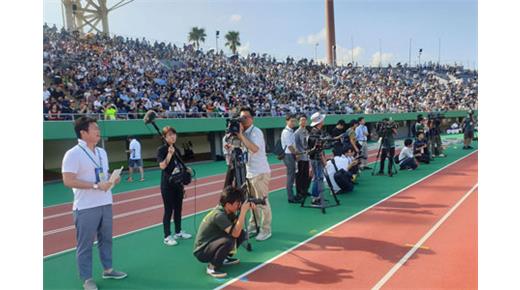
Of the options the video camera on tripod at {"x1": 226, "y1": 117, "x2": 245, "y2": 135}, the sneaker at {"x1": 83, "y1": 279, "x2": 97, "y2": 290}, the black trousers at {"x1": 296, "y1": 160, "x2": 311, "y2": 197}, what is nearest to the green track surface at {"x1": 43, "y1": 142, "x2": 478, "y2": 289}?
the sneaker at {"x1": 83, "y1": 279, "x2": 97, "y2": 290}

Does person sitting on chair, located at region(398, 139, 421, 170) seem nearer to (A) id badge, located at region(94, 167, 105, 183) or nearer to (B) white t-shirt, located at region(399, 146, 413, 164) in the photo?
(B) white t-shirt, located at region(399, 146, 413, 164)

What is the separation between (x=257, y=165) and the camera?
5.71m

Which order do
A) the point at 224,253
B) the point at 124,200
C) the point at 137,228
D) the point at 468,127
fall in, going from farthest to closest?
the point at 468,127 < the point at 124,200 < the point at 137,228 < the point at 224,253

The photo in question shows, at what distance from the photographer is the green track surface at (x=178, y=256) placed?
445cm

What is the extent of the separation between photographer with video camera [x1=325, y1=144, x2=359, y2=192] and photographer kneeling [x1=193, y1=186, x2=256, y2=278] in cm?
436

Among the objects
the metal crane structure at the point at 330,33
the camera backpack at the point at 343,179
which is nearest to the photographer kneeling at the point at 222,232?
the camera backpack at the point at 343,179

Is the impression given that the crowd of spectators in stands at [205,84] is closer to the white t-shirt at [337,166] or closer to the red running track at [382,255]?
the white t-shirt at [337,166]

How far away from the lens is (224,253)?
4516 millimetres

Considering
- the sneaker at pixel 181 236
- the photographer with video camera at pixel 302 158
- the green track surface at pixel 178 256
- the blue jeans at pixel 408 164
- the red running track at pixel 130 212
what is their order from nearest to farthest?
the green track surface at pixel 178 256 → the sneaker at pixel 181 236 → the red running track at pixel 130 212 → the photographer with video camera at pixel 302 158 → the blue jeans at pixel 408 164

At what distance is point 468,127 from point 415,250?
15.9 m

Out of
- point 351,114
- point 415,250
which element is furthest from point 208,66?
point 415,250

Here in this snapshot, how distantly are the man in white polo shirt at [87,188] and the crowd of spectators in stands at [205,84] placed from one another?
966cm

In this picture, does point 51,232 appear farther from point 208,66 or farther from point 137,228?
point 208,66

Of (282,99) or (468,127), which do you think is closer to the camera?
(468,127)
